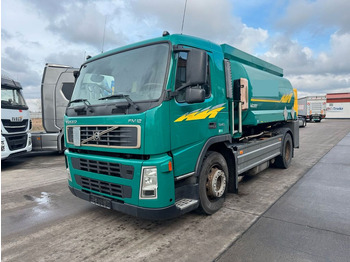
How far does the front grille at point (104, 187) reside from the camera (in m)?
3.12

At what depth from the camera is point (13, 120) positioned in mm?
8078

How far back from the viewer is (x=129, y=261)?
274cm

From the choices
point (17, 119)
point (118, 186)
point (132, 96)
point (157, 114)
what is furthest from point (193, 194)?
point (17, 119)

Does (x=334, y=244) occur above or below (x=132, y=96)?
below

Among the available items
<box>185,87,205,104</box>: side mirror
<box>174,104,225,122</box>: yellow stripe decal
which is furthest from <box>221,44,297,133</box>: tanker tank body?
<box>185,87,205,104</box>: side mirror

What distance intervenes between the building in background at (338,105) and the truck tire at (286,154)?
140 ft

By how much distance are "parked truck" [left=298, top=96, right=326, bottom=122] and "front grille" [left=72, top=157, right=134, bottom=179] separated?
3053 cm

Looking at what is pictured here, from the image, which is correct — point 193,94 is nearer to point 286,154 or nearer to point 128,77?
point 128,77

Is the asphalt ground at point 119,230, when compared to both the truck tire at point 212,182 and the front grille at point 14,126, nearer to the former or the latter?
the truck tire at point 212,182

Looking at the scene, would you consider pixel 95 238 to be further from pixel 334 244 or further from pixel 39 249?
pixel 334 244

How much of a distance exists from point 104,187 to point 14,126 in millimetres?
6524

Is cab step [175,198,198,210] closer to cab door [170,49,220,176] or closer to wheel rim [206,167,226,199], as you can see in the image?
cab door [170,49,220,176]

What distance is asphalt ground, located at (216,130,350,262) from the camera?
281 cm

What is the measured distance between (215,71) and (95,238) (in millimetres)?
3036
